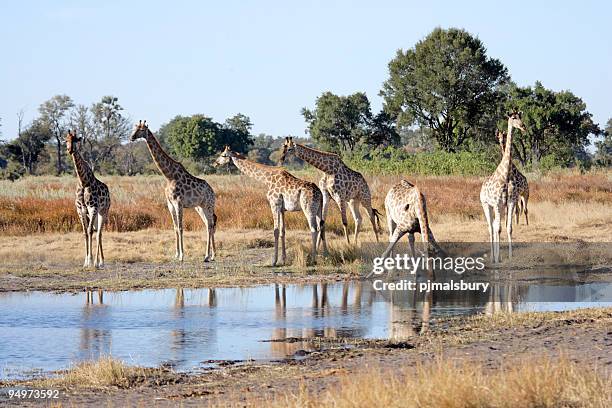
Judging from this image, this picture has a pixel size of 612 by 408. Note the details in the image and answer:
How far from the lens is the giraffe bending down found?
53.2 feet

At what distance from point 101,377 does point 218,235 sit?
1522 centimetres

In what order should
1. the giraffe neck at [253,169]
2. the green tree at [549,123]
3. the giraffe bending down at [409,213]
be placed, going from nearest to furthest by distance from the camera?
the giraffe bending down at [409,213] < the giraffe neck at [253,169] < the green tree at [549,123]

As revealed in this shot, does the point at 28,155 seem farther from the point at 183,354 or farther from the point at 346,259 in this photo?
the point at 183,354

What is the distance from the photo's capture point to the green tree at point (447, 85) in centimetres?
6209

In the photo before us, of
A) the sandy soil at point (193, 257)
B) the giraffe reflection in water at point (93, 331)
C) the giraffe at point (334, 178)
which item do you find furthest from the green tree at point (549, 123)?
the giraffe reflection in water at point (93, 331)

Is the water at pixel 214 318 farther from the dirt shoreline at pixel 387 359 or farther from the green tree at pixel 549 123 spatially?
the green tree at pixel 549 123

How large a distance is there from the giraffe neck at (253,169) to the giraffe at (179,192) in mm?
909

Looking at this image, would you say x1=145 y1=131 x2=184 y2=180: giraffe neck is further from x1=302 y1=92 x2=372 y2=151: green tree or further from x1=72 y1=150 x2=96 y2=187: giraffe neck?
x1=302 y1=92 x2=372 y2=151: green tree

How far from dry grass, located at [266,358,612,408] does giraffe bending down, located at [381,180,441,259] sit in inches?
329

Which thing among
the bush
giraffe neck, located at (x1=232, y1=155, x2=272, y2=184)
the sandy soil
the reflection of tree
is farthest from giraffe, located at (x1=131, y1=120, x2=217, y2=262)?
the bush

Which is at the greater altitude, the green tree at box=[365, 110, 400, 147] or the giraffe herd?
the green tree at box=[365, 110, 400, 147]

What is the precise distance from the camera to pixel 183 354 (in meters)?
10.7

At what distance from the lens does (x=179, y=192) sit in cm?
2080

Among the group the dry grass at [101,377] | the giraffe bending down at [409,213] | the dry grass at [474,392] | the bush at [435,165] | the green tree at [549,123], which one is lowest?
the dry grass at [101,377]
